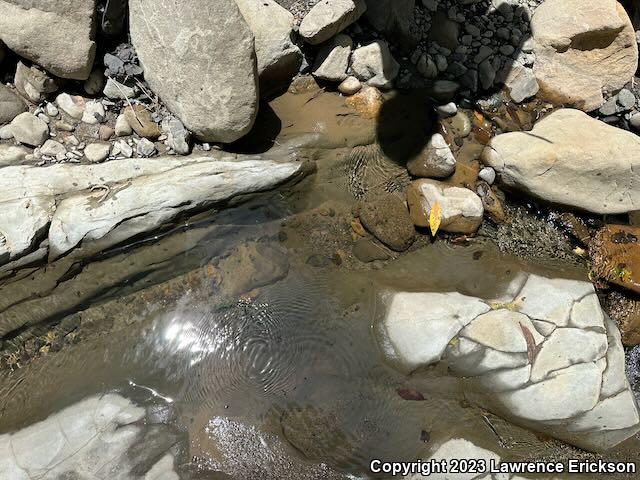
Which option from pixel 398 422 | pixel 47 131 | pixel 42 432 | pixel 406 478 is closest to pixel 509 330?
pixel 398 422

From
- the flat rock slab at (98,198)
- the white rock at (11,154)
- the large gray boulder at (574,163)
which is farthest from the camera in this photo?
the large gray boulder at (574,163)

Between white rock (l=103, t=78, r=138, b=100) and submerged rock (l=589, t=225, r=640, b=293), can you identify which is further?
submerged rock (l=589, t=225, r=640, b=293)

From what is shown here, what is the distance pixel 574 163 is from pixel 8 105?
4551 mm

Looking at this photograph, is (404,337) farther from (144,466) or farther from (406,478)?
(144,466)

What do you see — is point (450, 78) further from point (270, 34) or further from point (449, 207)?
point (270, 34)

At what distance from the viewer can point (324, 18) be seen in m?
3.95

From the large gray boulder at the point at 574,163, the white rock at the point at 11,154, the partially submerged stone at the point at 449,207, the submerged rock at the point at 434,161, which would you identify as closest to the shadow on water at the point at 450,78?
the submerged rock at the point at 434,161

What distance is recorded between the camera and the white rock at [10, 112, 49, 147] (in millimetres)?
3643

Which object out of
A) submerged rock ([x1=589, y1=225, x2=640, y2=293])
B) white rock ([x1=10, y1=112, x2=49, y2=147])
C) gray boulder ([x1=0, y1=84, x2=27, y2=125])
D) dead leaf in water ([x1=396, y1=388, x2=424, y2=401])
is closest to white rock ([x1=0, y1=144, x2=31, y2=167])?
white rock ([x1=10, y1=112, x2=49, y2=147])

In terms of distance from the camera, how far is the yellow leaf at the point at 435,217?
13.5ft

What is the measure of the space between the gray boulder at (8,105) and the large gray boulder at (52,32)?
0.31 meters

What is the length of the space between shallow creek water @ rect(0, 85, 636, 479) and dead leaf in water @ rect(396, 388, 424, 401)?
38mm

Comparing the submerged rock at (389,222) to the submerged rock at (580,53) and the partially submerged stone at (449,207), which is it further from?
the submerged rock at (580,53)

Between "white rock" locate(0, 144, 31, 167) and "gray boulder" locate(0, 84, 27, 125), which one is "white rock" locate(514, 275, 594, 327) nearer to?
"white rock" locate(0, 144, 31, 167)
